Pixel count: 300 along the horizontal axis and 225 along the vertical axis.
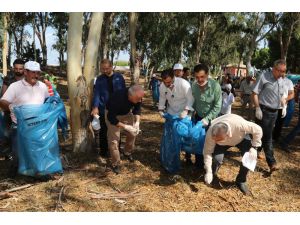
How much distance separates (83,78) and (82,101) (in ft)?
1.13

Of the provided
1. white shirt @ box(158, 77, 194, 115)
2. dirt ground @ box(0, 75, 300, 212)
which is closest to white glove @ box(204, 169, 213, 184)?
dirt ground @ box(0, 75, 300, 212)

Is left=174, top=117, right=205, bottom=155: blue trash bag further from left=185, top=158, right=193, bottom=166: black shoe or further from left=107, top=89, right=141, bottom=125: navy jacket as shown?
left=107, top=89, right=141, bottom=125: navy jacket

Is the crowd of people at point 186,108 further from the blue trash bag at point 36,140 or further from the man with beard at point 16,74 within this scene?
the blue trash bag at point 36,140

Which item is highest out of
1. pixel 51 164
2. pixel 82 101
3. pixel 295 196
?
pixel 82 101

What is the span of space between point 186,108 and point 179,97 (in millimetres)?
217

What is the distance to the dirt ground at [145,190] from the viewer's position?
377 centimetres

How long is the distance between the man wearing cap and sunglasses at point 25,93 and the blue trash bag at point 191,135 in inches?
74.2

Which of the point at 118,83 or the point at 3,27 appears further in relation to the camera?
the point at 3,27

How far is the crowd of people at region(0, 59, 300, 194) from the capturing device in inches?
159

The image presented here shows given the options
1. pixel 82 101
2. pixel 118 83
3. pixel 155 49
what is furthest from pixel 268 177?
pixel 155 49

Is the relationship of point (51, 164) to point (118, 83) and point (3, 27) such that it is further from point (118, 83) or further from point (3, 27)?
point (3, 27)

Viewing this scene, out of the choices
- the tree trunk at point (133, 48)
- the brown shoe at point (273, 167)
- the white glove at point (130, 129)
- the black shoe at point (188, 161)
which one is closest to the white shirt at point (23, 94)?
the white glove at point (130, 129)

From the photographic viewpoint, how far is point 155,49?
23.9 m

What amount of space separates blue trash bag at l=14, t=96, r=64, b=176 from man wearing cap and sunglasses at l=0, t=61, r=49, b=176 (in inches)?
7.5
